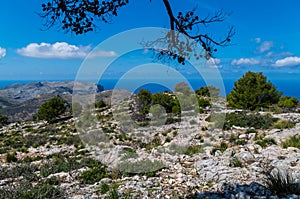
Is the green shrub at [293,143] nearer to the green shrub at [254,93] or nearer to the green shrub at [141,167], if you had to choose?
the green shrub at [141,167]

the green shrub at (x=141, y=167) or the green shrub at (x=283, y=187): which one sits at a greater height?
the green shrub at (x=283, y=187)

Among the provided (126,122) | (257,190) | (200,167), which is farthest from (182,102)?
(257,190)

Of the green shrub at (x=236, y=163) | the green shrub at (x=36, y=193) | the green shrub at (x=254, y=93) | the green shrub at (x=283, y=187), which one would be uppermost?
the green shrub at (x=254, y=93)

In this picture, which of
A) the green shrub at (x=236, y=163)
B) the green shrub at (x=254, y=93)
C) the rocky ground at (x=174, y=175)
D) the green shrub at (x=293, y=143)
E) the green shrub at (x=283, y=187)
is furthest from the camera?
the green shrub at (x=254, y=93)

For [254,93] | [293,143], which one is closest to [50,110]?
[254,93]

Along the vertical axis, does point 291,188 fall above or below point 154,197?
above

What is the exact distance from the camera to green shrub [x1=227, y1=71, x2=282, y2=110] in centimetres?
3136

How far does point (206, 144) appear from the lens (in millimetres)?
12867

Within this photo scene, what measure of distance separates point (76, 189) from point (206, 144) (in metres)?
7.60

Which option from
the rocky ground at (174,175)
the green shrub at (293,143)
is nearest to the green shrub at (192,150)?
the rocky ground at (174,175)

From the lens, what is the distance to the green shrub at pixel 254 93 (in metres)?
31.4

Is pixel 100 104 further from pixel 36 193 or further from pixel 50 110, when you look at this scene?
pixel 36 193

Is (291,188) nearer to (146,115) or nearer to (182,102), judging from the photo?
(146,115)

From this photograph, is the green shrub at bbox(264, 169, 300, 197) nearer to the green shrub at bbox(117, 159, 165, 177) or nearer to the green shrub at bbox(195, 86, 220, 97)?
the green shrub at bbox(117, 159, 165, 177)
